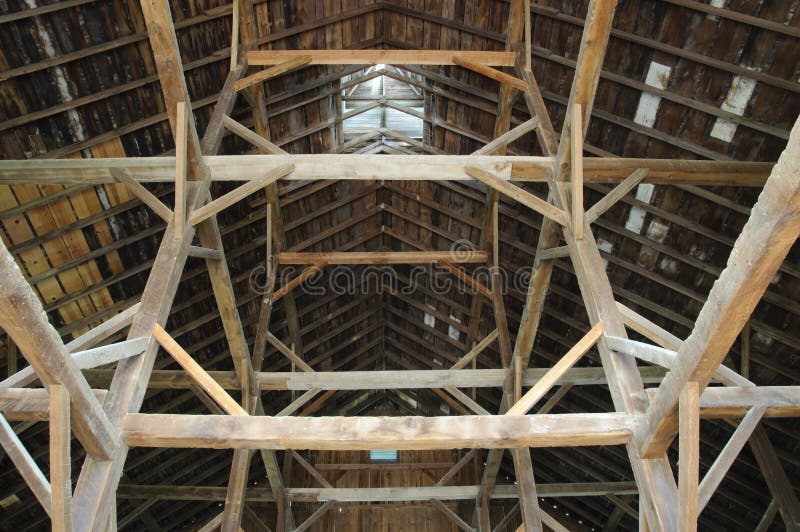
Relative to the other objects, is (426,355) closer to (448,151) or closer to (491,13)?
(448,151)

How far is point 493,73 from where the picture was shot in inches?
295

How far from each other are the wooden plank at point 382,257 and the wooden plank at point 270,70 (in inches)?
116

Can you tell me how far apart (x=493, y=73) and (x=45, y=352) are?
585 centimetres

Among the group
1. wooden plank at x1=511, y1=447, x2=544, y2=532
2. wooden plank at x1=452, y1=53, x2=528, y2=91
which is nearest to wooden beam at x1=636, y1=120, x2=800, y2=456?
wooden plank at x1=511, y1=447, x2=544, y2=532

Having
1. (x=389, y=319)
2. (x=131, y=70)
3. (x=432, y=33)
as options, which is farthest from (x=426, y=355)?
(x=131, y=70)

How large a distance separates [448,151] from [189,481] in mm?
7606

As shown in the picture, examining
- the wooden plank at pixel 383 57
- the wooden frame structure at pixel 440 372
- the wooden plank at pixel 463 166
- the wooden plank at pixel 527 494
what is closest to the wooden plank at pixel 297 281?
the wooden frame structure at pixel 440 372

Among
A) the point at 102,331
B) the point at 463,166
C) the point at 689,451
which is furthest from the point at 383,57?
the point at 689,451

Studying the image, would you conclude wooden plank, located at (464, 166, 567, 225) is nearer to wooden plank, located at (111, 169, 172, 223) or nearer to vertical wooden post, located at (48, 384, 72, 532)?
wooden plank, located at (111, 169, 172, 223)

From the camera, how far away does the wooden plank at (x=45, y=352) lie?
9.46 ft

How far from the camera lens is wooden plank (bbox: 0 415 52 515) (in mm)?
3432

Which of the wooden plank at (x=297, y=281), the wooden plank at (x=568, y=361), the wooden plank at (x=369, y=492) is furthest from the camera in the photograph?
the wooden plank at (x=369, y=492)

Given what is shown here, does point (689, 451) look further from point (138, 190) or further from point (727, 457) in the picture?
point (138, 190)

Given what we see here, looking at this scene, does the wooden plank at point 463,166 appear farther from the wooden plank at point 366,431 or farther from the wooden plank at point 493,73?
the wooden plank at point 366,431
